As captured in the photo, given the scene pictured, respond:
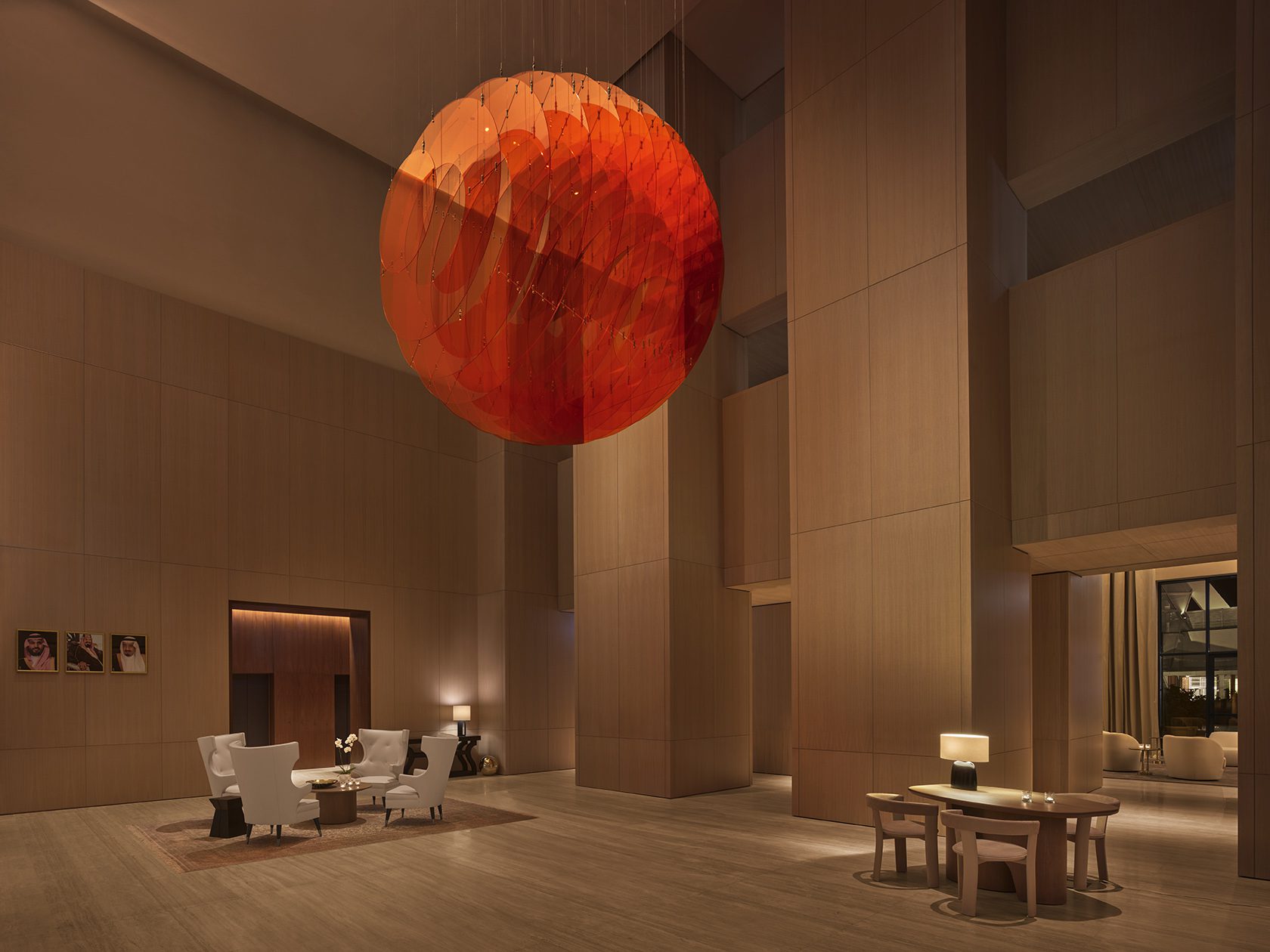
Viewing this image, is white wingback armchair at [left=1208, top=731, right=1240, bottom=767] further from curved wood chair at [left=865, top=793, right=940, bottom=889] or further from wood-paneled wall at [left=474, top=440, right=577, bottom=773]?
curved wood chair at [left=865, top=793, right=940, bottom=889]

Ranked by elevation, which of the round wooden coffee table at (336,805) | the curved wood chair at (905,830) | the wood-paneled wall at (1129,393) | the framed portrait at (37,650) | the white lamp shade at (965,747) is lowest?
the round wooden coffee table at (336,805)

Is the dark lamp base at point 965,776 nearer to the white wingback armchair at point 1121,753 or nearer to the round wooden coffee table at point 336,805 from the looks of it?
the round wooden coffee table at point 336,805

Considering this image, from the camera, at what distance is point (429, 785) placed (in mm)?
10680

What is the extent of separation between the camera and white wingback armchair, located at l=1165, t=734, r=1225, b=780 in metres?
14.7

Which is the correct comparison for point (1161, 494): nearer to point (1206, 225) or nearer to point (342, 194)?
point (1206, 225)

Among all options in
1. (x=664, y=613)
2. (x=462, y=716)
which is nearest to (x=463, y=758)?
(x=462, y=716)

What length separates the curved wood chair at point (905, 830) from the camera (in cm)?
707

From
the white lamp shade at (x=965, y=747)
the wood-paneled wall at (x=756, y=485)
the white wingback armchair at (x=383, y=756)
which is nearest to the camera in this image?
the white lamp shade at (x=965, y=747)

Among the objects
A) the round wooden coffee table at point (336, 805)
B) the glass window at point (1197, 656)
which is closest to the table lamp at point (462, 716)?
the round wooden coffee table at point (336, 805)

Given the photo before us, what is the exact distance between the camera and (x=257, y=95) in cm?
1431

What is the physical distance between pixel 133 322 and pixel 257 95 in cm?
406

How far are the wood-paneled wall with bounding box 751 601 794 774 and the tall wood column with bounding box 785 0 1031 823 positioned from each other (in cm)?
552

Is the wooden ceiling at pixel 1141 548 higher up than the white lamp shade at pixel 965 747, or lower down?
higher up

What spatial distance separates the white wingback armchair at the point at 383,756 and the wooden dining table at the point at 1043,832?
25.4 ft
